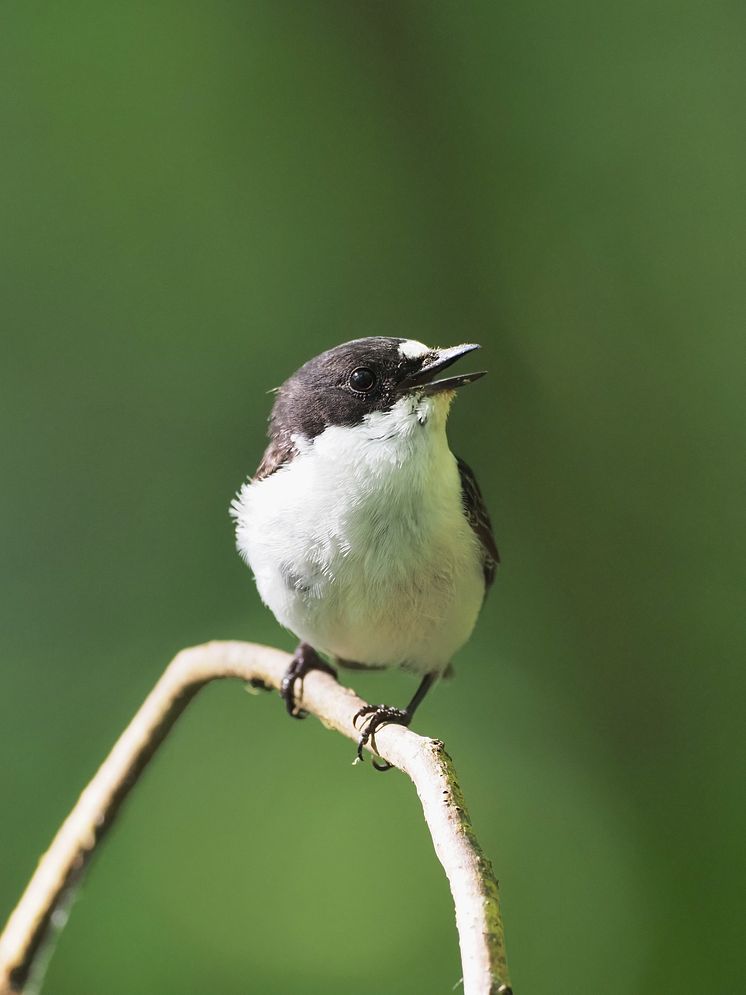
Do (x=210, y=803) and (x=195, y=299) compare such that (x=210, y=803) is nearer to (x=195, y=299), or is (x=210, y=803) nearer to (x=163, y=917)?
(x=163, y=917)

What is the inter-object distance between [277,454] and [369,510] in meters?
0.51

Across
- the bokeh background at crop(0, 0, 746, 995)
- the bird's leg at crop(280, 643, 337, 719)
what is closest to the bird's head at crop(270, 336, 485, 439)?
the bird's leg at crop(280, 643, 337, 719)

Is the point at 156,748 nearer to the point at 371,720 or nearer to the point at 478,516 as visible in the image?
the point at 371,720

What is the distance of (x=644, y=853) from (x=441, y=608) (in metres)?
2.57

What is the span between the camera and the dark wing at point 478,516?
3.38m

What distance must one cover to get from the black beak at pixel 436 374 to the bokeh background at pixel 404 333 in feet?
8.52

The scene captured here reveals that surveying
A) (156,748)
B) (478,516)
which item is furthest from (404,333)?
(156,748)

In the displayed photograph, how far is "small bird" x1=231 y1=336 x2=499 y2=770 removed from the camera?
9.70 feet

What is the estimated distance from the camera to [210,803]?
539 cm

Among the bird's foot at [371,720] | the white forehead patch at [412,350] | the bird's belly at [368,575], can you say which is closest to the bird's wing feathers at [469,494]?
the bird's belly at [368,575]

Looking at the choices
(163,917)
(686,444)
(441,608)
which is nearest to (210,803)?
(163,917)

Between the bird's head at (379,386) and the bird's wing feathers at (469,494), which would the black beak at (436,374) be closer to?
the bird's head at (379,386)

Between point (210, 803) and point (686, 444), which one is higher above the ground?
point (686, 444)

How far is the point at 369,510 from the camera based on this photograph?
294cm
